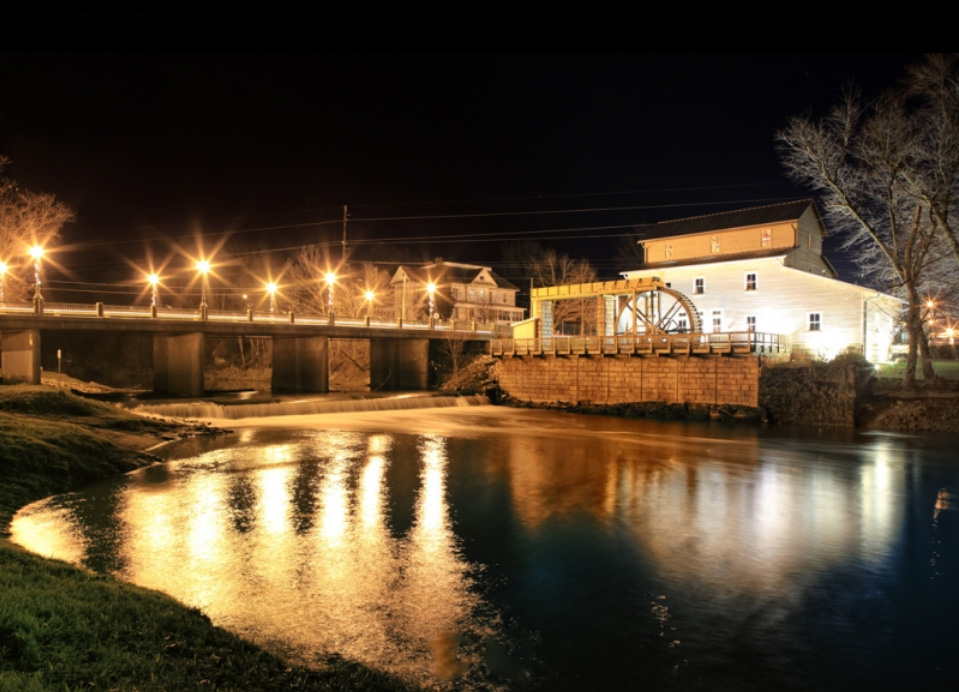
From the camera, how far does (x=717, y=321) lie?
4819 centimetres

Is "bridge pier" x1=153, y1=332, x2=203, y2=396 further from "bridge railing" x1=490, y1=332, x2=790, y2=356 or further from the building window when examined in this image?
the building window

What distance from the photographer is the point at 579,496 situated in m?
20.5

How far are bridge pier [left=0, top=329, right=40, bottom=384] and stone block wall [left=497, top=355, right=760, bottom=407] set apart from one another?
29.6 metres

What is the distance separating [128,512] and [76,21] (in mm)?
15402

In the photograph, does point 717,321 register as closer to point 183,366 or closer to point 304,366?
point 304,366

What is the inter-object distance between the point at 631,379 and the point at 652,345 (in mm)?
2749

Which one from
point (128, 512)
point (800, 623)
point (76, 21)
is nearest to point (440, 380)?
point (128, 512)

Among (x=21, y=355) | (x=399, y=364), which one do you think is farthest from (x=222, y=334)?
(x=399, y=364)

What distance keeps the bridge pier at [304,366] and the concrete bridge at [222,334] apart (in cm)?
8

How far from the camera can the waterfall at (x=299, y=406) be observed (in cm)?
3572

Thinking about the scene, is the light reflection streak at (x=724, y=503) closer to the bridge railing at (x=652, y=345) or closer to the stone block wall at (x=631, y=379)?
the stone block wall at (x=631, y=379)

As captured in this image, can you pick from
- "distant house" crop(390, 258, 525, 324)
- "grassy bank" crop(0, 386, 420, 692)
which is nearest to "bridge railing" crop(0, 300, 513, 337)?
"distant house" crop(390, 258, 525, 324)

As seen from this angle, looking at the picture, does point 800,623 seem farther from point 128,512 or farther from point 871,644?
point 128,512

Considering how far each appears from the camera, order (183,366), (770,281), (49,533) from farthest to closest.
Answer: (770,281) < (183,366) < (49,533)
